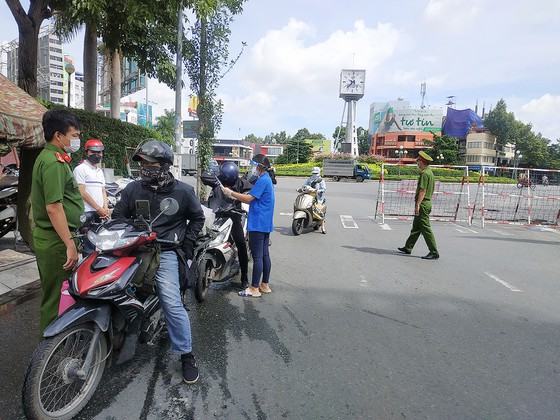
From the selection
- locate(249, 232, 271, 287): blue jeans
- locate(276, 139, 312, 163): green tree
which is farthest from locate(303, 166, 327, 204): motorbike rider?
locate(276, 139, 312, 163): green tree

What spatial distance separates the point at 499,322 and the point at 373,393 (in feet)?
7.25

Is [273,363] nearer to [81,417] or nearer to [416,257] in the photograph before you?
[81,417]

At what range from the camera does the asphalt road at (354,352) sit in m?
2.69

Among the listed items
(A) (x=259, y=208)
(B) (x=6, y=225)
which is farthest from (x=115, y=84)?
(A) (x=259, y=208)

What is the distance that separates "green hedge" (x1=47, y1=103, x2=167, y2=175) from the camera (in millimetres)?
13352

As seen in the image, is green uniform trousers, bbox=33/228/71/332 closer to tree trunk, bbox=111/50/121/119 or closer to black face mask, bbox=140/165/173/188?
black face mask, bbox=140/165/173/188

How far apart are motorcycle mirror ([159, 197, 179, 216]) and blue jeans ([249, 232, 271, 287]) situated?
1991mm

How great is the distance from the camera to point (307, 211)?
9.18 metres

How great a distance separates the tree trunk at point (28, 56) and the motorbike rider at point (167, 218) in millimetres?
10166

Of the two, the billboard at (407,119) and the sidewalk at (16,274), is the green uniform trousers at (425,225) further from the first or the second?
the billboard at (407,119)

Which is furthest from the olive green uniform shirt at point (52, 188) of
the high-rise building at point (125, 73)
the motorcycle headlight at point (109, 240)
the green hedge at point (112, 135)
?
the high-rise building at point (125, 73)

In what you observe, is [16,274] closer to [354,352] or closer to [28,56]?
[354,352]

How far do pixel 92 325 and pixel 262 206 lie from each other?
8.02 feet

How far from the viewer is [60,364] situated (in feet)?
7.90
